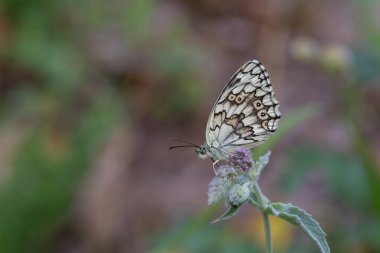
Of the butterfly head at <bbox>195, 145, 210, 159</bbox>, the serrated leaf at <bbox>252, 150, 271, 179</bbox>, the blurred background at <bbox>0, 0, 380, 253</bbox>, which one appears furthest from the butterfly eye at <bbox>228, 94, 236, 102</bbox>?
the blurred background at <bbox>0, 0, 380, 253</bbox>

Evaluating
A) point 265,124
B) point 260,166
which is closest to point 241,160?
point 260,166

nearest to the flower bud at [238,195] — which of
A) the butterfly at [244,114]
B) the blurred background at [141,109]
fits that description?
the butterfly at [244,114]

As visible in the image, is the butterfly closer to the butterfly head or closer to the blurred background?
the butterfly head

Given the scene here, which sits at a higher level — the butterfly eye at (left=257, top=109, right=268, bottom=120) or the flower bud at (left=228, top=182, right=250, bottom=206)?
the butterfly eye at (left=257, top=109, right=268, bottom=120)

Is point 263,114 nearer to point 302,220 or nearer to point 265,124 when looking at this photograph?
point 265,124

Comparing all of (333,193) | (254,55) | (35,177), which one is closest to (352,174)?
(333,193)

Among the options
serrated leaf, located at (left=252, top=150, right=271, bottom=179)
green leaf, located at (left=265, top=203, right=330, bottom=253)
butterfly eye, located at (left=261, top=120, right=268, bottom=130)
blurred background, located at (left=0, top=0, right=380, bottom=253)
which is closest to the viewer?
green leaf, located at (left=265, top=203, right=330, bottom=253)

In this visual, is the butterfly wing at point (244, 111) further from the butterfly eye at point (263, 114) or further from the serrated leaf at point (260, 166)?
the serrated leaf at point (260, 166)
